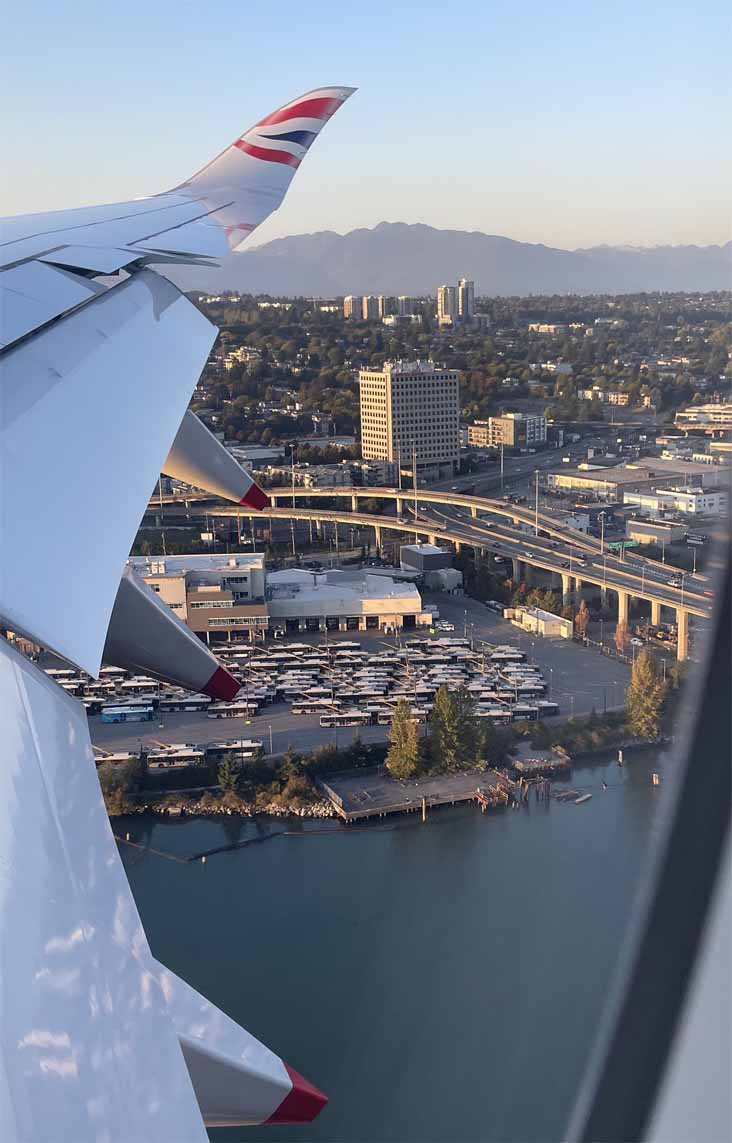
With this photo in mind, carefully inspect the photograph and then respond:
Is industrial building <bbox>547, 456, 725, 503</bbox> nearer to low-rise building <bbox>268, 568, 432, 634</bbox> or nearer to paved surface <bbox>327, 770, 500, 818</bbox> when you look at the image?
low-rise building <bbox>268, 568, 432, 634</bbox>

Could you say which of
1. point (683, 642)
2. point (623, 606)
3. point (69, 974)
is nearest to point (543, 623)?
point (623, 606)

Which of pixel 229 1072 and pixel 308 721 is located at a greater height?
pixel 229 1072

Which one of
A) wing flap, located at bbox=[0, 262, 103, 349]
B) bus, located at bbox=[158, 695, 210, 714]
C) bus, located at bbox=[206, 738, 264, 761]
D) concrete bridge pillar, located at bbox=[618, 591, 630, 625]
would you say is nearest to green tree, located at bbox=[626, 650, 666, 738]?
concrete bridge pillar, located at bbox=[618, 591, 630, 625]

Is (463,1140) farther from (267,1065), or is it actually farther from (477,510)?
(477,510)

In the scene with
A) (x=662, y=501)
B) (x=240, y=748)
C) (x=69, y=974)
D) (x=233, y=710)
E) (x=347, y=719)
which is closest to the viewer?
(x=69, y=974)

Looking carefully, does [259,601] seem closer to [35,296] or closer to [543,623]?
[543,623]

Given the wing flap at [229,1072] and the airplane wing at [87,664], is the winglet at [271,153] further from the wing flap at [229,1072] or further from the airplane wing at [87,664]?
the wing flap at [229,1072]

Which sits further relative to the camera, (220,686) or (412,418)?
(412,418)

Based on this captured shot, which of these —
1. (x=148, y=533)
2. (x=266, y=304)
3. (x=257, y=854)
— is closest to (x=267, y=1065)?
(x=257, y=854)
